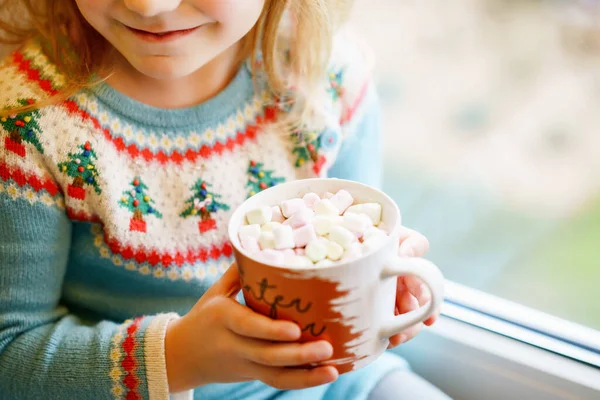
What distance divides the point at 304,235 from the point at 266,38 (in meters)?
0.38

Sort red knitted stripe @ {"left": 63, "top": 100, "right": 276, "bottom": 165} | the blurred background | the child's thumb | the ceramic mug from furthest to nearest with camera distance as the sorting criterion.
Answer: the blurred background → red knitted stripe @ {"left": 63, "top": 100, "right": 276, "bottom": 165} → the child's thumb → the ceramic mug

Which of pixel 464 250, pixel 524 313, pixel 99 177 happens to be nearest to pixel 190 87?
pixel 99 177

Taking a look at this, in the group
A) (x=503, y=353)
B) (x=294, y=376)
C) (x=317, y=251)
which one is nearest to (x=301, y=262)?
(x=317, y=251)

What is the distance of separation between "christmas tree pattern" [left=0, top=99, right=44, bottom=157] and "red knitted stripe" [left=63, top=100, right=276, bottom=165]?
4 centimetres

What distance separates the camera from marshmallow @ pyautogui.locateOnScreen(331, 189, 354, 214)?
57 centimetres

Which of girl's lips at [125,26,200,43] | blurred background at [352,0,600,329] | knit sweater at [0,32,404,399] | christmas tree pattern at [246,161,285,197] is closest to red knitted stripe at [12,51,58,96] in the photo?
knit sweater at [0,32,404,399]

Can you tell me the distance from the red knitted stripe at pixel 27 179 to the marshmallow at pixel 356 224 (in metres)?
0.34

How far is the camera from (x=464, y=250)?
50.8 inches

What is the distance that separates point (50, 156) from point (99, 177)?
0.18ft

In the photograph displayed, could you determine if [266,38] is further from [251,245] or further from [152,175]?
[251,245]

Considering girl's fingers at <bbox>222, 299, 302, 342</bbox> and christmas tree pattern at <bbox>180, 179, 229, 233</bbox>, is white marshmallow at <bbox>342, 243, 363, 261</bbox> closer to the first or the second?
girl's fingers at <bbox>222, 299, 302, 342</bbox>

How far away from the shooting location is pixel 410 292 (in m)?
0.67

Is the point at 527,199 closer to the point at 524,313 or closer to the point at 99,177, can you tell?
the point at 524,313

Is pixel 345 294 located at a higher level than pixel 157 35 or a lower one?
lower
